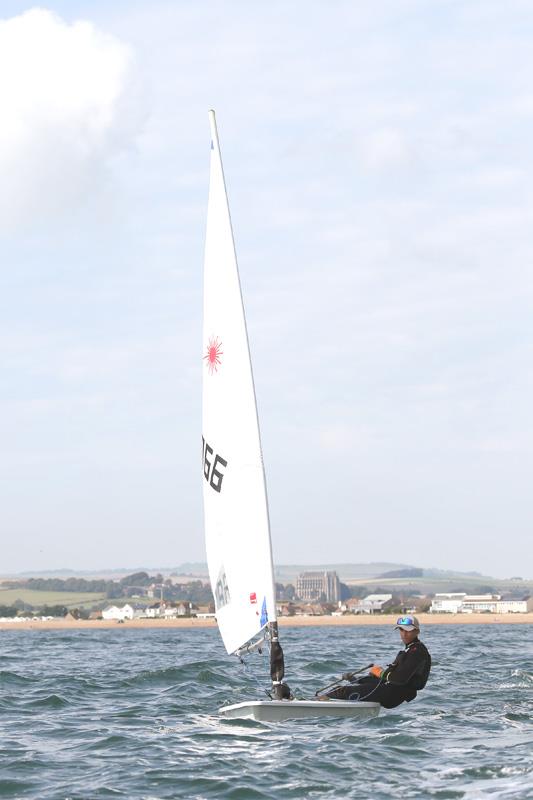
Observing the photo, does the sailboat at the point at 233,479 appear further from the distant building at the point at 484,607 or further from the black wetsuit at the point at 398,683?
the distant building at the point at 484,607

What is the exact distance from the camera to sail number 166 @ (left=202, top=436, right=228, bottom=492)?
18.9 meters

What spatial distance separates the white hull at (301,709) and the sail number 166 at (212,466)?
3602mm

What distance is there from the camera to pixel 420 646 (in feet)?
59.3

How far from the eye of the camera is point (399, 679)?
58.7 feet

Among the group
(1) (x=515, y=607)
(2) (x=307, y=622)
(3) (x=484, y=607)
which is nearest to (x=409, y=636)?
(2) (x=307, y=622)

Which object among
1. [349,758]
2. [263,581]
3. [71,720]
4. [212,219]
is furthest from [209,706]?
[212,219]

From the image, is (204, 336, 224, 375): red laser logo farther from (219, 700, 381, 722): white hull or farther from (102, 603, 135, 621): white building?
(102, 603, 135, 621): white building

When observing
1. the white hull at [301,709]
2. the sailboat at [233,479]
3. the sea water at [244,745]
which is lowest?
the sea water at [244,745]

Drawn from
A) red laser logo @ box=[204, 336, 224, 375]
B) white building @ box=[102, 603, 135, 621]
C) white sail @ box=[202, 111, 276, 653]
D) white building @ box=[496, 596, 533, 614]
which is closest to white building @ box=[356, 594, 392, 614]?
white building @ box=[496, 596, 533, 614]

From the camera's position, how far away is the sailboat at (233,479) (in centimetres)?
1778

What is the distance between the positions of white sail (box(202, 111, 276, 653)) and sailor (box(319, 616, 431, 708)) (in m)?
1.80

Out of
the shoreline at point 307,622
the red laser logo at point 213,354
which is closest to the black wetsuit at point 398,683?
the red laser logo at point 213,354

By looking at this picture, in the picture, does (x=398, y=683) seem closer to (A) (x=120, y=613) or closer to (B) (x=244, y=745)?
(B) (x=244, y=745)

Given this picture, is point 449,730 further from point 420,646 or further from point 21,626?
point 21,626
